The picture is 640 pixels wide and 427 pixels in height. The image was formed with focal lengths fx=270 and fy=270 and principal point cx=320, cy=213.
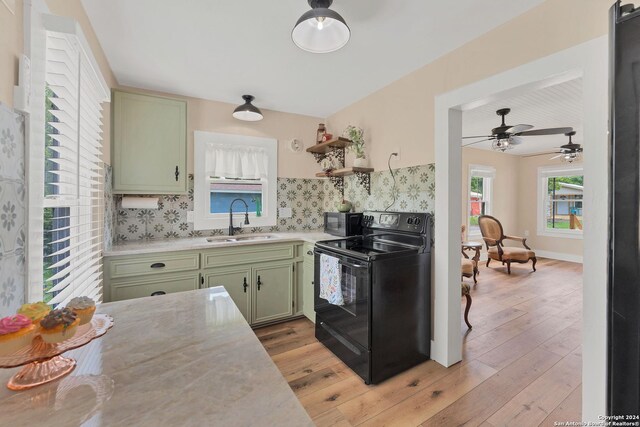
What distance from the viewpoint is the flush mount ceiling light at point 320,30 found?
1405 mm

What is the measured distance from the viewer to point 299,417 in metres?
0.55

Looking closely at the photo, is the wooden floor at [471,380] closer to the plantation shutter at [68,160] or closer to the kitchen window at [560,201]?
the plantation shutter at [68,160]

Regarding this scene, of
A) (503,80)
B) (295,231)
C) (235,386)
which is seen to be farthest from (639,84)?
(295,231)

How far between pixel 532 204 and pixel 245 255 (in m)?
6.69

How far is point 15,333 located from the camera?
1.96ft

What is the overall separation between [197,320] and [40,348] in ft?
1.37

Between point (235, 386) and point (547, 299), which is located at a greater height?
point (235, 386)

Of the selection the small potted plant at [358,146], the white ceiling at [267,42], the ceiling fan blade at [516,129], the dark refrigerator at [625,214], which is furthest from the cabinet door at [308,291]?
the ceiling fan blade at [516,129]

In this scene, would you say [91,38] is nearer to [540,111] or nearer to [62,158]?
[62,158]

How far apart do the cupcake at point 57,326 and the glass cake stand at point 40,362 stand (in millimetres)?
24

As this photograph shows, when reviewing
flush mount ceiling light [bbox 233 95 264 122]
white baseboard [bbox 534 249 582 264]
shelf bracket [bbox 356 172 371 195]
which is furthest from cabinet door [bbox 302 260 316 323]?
white baseboard [bbox 534 249 582 264]

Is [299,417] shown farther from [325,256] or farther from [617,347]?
[325,256]

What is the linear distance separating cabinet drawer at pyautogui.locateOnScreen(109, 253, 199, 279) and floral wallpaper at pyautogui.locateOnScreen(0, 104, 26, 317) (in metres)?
1.38

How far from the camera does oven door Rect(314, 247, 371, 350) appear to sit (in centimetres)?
192
